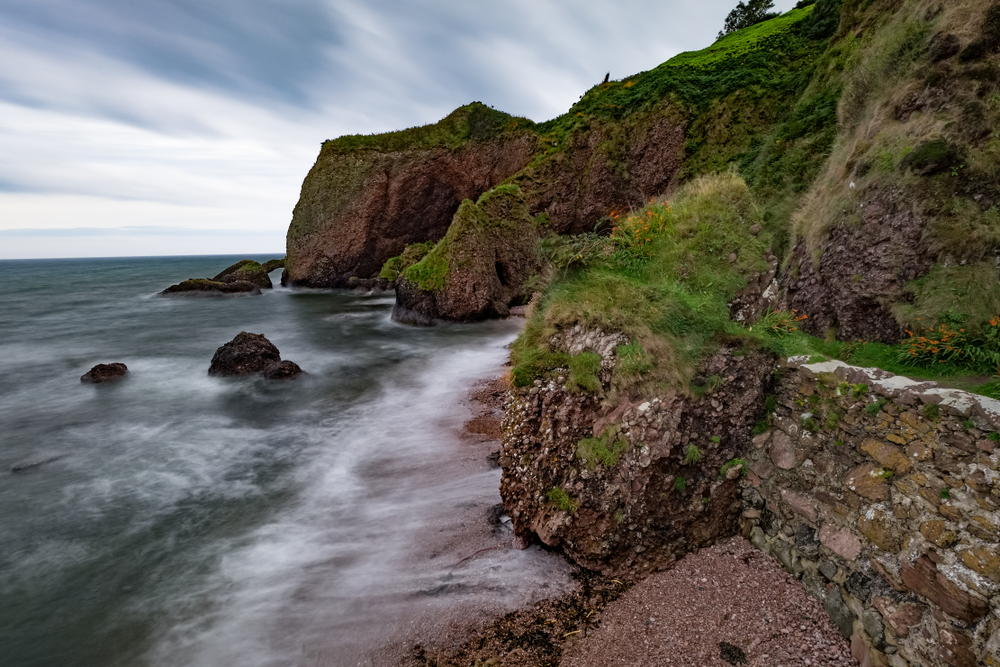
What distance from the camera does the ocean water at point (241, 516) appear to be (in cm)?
555

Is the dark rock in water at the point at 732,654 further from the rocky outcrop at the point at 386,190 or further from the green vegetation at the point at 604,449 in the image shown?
the rocky outcrop at the point at 386,190

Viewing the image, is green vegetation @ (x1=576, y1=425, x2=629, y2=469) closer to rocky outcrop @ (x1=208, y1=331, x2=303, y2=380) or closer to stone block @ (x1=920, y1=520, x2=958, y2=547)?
stone block @ (x1=920, y1=520, x2=958, y2=547)

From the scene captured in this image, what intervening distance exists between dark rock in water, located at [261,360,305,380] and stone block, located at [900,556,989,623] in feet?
48.5

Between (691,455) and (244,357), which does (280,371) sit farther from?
(691,455)

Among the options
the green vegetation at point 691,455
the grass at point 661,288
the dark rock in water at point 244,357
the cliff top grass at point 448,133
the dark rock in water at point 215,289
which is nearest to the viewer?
the green vegetation at point 691,455

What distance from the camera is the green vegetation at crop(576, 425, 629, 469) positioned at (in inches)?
215

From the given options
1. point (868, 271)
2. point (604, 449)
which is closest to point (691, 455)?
point (604, 449)

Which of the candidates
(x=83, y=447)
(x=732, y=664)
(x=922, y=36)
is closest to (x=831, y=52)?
(x=922, y=36)

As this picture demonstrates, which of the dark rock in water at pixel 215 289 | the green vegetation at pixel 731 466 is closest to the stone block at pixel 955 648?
the green vegetation at pixel 731 466

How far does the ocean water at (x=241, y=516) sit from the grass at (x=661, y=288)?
2.74 m

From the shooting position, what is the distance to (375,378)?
49.3 ft

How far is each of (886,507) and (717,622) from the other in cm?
195

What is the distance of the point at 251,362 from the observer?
15242mm

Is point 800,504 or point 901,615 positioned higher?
Result: point 800,504
